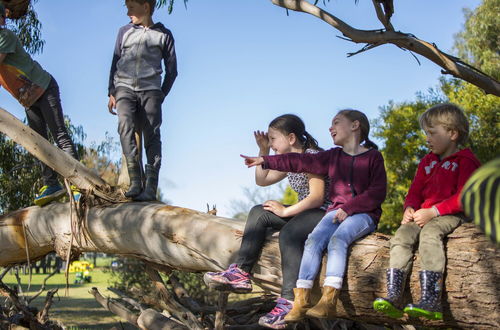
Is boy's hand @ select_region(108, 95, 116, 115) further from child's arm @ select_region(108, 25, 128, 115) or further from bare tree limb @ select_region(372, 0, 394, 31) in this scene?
bare tree limb @ select_region(372, 0, 394, 31)

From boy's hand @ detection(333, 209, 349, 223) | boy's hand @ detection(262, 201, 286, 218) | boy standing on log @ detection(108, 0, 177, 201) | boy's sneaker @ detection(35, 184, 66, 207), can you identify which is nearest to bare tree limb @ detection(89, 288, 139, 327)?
boy's sneaker @ detection(35, 184, 66, 207)

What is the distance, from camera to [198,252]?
3.88 m

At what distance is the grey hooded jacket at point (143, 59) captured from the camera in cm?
487

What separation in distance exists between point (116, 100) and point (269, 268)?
219 centimetres

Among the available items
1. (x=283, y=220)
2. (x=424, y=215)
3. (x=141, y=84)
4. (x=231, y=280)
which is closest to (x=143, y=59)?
(x=141, y=84)

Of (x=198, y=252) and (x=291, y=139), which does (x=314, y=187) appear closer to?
(x=291, y=139)

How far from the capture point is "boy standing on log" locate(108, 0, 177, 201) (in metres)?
4.68

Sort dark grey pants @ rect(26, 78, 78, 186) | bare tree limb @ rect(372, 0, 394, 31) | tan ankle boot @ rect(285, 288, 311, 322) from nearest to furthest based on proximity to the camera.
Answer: tan ankle boot @ rect(285, 288, 311, 322) < bare tree limb @ rect(372, 0, 394, 31) < dark grey pants @ rect(26, 78, 78, 186)

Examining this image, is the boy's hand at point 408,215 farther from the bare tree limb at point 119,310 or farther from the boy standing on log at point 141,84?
the bare tree limb at point 119,310

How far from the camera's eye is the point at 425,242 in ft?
9.40

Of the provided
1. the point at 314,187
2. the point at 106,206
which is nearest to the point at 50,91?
the point at 106,206

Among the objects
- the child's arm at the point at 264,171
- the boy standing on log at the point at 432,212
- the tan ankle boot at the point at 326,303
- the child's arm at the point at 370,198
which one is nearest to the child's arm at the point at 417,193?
the boy standing on log at the point at 432,212

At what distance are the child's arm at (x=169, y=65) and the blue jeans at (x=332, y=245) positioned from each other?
2384 millimetres

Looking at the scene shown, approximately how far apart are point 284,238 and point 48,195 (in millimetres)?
2632
